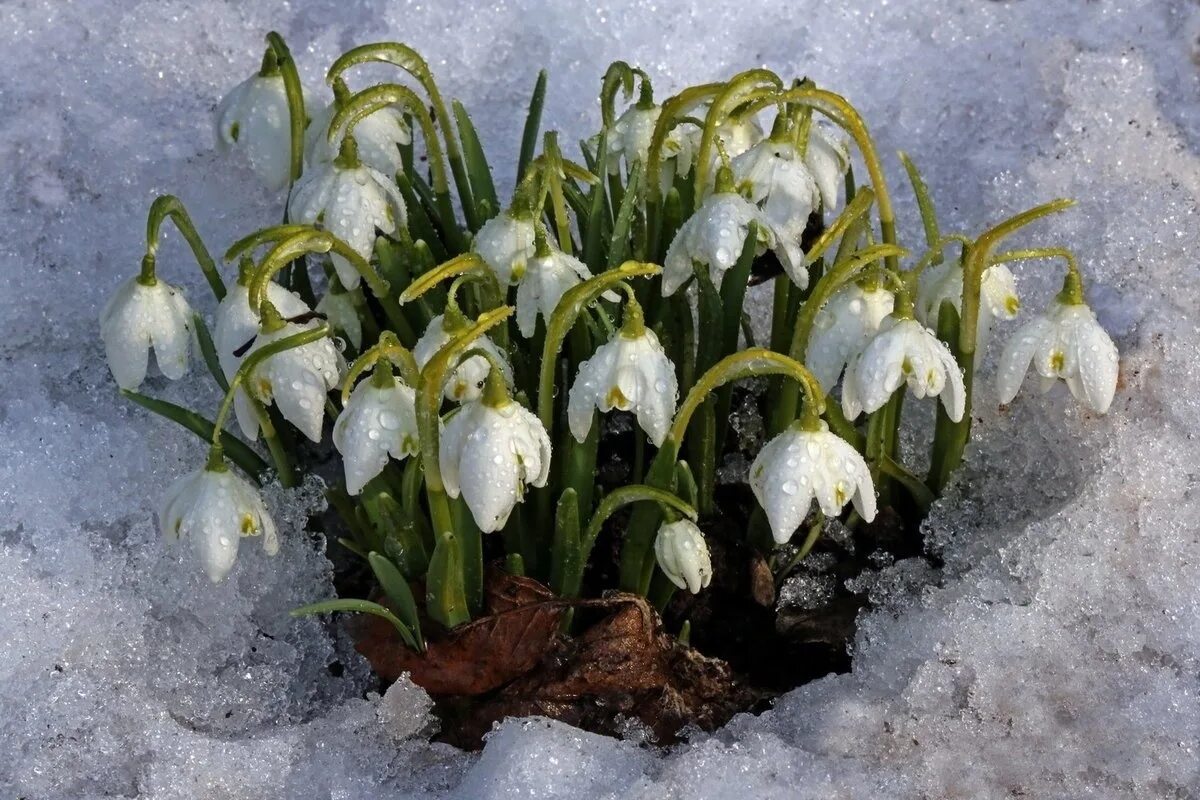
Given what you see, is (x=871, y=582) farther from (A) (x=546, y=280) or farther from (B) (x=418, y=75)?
(B) (x=418, y=75)

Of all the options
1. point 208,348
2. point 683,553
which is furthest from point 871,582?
point 208,348

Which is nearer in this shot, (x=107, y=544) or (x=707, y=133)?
(x=707, y=133)

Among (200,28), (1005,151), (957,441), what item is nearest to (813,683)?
(957,441)

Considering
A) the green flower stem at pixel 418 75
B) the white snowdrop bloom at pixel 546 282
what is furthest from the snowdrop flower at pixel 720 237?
the green flower stem at pixel 418 75

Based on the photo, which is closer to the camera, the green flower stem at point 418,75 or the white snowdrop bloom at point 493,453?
the white snowdrop bloom at point 493,453

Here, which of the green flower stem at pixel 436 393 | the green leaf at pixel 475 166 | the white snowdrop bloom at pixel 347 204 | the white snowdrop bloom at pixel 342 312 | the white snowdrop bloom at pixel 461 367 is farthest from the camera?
the green leaf at pixel 475 166

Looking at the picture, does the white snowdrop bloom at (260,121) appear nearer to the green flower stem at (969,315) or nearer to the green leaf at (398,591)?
the green leaf at (398,591)

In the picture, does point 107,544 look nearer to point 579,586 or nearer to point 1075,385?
point 579,586
